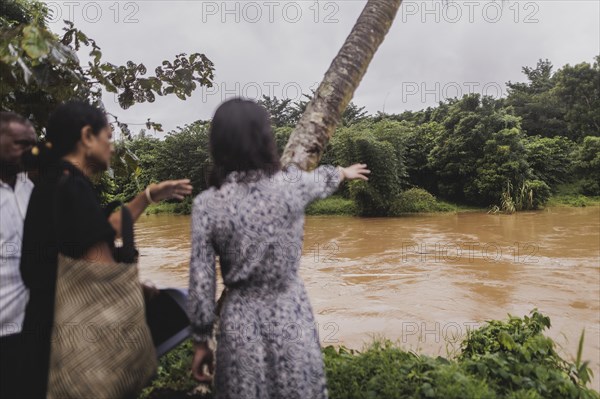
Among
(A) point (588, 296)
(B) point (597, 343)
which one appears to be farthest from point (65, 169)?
(A) point (588, 296)

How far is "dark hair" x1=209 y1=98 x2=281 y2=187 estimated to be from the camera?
125cm

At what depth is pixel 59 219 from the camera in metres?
1.13

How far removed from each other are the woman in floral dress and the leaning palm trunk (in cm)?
63

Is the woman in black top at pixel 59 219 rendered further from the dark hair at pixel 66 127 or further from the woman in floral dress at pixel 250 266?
the woman in floral dress at pixel 250 266

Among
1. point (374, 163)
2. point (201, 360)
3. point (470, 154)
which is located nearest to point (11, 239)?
point (201, 360)

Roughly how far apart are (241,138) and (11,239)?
708 mm

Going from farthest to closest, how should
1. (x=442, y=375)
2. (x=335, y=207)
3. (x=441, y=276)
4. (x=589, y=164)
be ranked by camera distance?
(x=589, y=164), (x=335, y=207), (x=441, y=276), (x=442, y=375)

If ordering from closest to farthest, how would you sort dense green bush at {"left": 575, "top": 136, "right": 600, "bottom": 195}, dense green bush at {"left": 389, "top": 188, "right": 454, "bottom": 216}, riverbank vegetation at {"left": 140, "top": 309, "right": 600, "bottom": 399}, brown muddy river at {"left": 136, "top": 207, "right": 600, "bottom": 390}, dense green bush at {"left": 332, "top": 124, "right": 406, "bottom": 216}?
riverbank vegetation at {"left": 140, "top": 309, "right": 600, "bottom": 399}, brown muddy river at {"left": 136, "top": 207, "right": 600, "bottom": 390}, dense green bush at {"left": 332, "top": 124, "right": 406, "bottom": 216}, dense green bush at {"left": 389, "top": 188, "right": 454, "bottom": 216}, dense green bush at {"left": 575, "top": 136, "right": 600, "bottom": 195}

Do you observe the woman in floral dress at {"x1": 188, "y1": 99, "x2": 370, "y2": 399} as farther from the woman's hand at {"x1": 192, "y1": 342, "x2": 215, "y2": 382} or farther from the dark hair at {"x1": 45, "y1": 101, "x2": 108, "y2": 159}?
the dark hair at {"x1": 45, "y1": 101, "x2": 108, "y2": 159}

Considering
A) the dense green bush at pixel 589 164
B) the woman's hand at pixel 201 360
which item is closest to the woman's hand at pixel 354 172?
the woman's hand at pixel 201 360

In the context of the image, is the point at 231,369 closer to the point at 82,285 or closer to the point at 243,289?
the point at 243,289

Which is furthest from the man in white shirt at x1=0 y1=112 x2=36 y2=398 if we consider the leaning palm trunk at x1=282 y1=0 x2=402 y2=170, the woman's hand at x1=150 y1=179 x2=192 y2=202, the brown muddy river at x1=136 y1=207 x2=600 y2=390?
the brown muddy river at x1=136 y1=207 x2=600 y2=390

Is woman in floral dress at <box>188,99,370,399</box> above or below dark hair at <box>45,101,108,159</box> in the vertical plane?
below

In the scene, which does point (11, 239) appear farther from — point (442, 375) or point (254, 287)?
point (442, 375)
